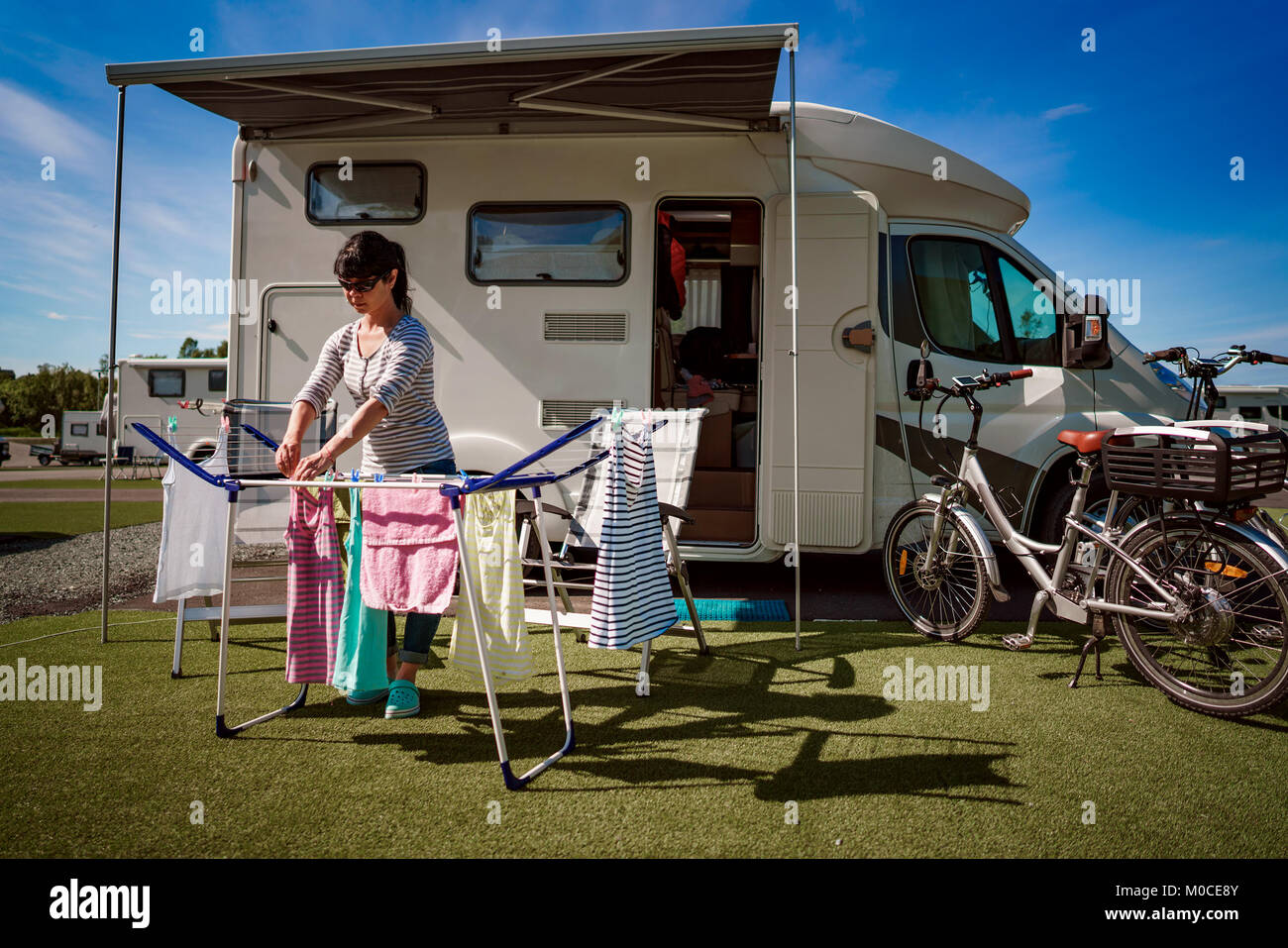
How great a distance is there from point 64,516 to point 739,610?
914 centimetres

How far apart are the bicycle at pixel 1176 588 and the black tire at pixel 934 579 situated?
0.02 m

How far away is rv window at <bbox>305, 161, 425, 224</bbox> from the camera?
4.57 metres

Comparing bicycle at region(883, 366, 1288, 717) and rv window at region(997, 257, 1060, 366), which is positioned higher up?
rv window at region(997, 257, 1060, 366)

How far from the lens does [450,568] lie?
2.21 meters

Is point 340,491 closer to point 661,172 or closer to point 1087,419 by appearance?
point 661,172

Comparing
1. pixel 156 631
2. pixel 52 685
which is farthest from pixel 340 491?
pixel 156 631

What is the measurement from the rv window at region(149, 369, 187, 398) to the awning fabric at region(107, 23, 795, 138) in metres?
15.7

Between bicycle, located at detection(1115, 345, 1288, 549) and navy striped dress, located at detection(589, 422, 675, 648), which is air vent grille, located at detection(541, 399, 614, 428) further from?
bicycle, located at detection(1115, 345, 1288, 549)

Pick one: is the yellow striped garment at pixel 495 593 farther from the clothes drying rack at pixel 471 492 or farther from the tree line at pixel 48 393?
the tree line at pixel 48 393

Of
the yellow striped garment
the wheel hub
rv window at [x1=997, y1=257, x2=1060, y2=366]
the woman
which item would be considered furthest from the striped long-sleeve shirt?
rv window at [x1=997, y1=257, x2=1060, y2=366]

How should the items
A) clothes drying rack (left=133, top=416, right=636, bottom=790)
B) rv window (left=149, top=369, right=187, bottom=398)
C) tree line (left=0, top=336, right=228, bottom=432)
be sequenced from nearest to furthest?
clothes drying rack (left=133, top=416, right=636, bottom=790) < rv window (left=149, top=369, right=187, bottom=398) < tree line (left=0, top=336, right=228, bottom=432)

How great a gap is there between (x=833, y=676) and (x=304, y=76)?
12.1 feet

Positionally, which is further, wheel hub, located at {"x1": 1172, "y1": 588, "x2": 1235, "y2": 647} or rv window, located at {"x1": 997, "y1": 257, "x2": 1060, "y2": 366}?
rv window, located at {"x1": 997, "y1": 257, "x2": 1060, "y2": 366}

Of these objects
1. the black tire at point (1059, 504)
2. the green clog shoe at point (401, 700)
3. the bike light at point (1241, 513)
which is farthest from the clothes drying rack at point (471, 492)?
the black tire at point (1059, 504)
